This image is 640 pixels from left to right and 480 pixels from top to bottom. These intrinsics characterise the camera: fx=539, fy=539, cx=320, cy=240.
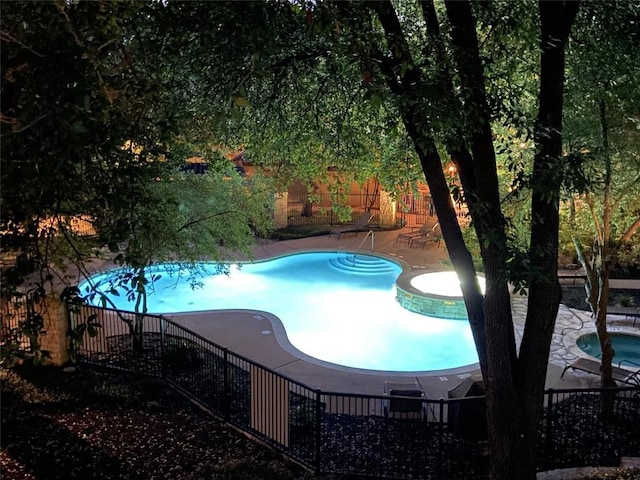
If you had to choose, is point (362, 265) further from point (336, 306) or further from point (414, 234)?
point (336, 306)

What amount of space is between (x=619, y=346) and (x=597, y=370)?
9.43ft

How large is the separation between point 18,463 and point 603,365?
25.2 feet

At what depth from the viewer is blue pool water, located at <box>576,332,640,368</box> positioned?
10.8m

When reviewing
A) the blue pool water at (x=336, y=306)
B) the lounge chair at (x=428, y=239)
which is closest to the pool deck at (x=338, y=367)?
the blue pool water at (x=336, y=306)

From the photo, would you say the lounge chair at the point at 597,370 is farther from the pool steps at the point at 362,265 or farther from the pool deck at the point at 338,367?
the pool steps at the point at 362,265

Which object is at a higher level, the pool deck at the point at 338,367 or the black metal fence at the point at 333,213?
the black metal fence at the point at 333,213

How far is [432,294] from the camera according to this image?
46.0 ft

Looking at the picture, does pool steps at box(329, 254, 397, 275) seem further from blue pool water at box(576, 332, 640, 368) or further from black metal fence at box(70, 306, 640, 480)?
black metal fence at box(70, 306, 640, 480)

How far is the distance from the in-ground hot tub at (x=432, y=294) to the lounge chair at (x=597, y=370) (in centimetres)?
364

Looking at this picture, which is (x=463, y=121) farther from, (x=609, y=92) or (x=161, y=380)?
(x=161, y=380)

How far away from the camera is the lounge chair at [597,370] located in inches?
343

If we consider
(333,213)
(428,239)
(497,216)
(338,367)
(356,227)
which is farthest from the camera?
(333,213)

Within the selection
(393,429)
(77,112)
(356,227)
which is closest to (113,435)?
(393,429)

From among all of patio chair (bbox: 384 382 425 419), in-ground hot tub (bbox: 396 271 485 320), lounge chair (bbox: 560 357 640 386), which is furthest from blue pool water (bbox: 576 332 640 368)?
patio chair (bbox: 384 382 425 419)
